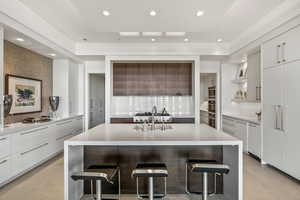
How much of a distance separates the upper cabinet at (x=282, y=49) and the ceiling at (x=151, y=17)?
561 mm

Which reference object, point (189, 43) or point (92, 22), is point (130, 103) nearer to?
point (189, 43)

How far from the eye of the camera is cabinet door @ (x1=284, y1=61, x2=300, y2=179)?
11.5 ft

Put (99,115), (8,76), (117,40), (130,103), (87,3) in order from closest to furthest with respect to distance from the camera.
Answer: (87,3) → (8,76) → (117,40) → (130,103) → (99,115)

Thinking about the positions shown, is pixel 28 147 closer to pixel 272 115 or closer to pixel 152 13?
pixel 152 13

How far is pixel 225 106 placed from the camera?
7.43 m

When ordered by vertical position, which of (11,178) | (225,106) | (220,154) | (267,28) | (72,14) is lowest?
(11,178)

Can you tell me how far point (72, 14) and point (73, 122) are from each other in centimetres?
310

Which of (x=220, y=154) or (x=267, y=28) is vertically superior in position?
(x=267, y=28)

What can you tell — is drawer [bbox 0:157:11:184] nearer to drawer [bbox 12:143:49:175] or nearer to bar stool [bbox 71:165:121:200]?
drawer [bbox 12:143:49:175]

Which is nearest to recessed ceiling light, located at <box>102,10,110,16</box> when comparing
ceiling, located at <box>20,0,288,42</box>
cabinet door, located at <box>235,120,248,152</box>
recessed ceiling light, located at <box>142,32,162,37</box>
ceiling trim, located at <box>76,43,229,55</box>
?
ceiling, located at <box>20,0,288,42</box>

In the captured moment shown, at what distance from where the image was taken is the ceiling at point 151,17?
3510 millimetres

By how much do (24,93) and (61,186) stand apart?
2443 millimetres

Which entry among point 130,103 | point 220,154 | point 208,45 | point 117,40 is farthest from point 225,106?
point 220,154

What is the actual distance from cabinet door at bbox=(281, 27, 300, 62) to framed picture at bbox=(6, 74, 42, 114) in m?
5.10
